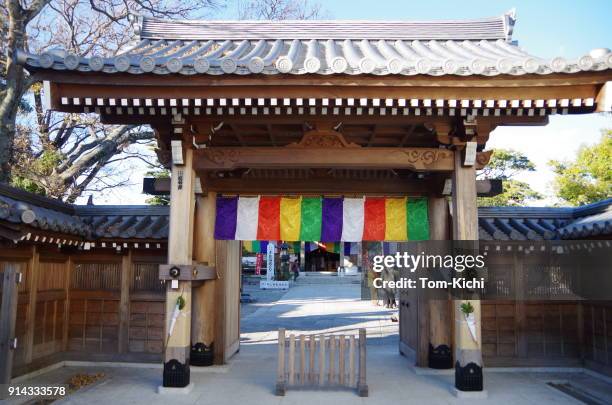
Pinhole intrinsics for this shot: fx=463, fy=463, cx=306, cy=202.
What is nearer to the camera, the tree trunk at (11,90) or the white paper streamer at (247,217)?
the white paper streamer at (247,217)

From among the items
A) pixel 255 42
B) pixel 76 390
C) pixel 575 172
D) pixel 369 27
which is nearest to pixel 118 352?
pixel 76 390

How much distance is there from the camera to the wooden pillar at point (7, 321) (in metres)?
6.76

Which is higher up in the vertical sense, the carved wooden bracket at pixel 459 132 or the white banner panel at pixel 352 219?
the carved wooden bracket at pixel 459 132

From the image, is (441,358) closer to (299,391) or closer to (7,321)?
(299,391)

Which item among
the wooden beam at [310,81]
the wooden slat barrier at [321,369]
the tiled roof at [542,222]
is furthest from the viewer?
the tiled roof at [542,222]

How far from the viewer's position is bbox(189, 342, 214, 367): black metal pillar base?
29.1ft

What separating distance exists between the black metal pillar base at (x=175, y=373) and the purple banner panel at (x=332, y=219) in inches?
133

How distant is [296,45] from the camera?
8.91 meters

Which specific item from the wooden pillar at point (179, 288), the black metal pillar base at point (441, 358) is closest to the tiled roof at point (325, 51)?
the wooden pillar at point (179, 288)

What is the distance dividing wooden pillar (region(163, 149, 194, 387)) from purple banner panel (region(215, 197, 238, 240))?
1.88m

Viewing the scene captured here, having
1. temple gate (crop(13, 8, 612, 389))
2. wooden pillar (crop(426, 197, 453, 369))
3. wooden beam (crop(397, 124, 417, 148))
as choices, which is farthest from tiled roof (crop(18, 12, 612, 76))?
wooden pillar (crop(426, 197, 453, 369))

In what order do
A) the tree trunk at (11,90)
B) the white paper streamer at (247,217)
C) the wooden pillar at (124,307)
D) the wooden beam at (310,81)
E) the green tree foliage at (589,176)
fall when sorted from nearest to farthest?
the wooden beam at (310,81) < the white paper streamer at (247,217) < the wooden pillar at (124,307) < the tree trunk at (11,90) < the green tree foliage at (589,176)

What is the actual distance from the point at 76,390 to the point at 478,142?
24.5 feet

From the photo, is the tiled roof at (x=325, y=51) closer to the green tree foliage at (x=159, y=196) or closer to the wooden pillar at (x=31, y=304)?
the wooden pillar at (x=31, y=304)
